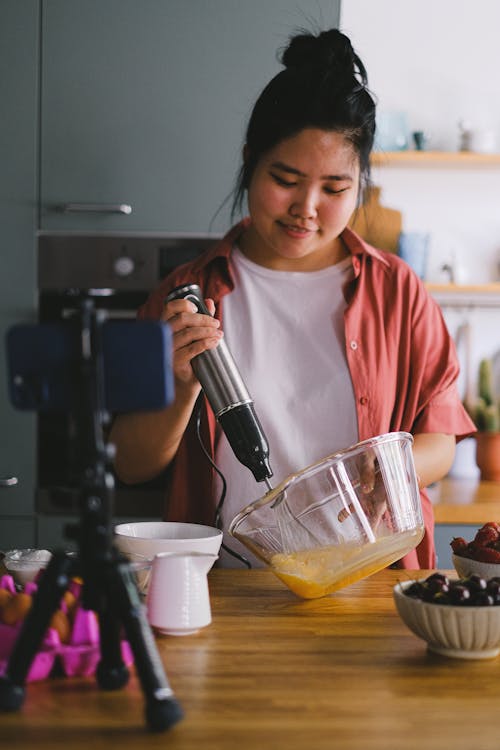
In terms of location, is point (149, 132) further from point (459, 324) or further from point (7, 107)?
point (459, 324)

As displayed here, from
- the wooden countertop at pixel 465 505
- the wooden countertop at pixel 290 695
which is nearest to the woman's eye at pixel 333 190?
A: the wooden countertop at pixel 290 695

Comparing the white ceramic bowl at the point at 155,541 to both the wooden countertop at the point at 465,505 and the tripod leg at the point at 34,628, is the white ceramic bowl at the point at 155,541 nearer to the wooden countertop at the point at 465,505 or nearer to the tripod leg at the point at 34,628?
the tripod leg at the point at 34,628

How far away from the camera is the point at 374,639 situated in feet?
3.76

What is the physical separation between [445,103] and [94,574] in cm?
262

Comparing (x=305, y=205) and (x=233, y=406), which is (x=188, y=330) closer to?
(x=233, y=406)

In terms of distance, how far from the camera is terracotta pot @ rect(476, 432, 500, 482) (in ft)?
9.39

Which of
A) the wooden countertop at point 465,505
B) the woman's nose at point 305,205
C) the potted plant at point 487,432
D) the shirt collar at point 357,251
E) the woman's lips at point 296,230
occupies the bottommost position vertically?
the wooden countertop at point 465,505

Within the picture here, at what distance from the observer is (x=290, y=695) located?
0.95 m

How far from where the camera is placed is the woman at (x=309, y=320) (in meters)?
1.58

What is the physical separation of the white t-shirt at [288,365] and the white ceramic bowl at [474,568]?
414 mm

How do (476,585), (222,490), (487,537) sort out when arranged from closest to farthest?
1. (476,585)
2. (487,537)
3. (222,490)

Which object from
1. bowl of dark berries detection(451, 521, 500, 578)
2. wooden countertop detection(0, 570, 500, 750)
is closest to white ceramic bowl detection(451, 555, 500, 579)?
bowl of dark berries detection(451, 521, 500, 578)

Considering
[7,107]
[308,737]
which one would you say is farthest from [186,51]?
[308,737]

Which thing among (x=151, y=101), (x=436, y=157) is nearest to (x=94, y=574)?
(x=151, y=101)
